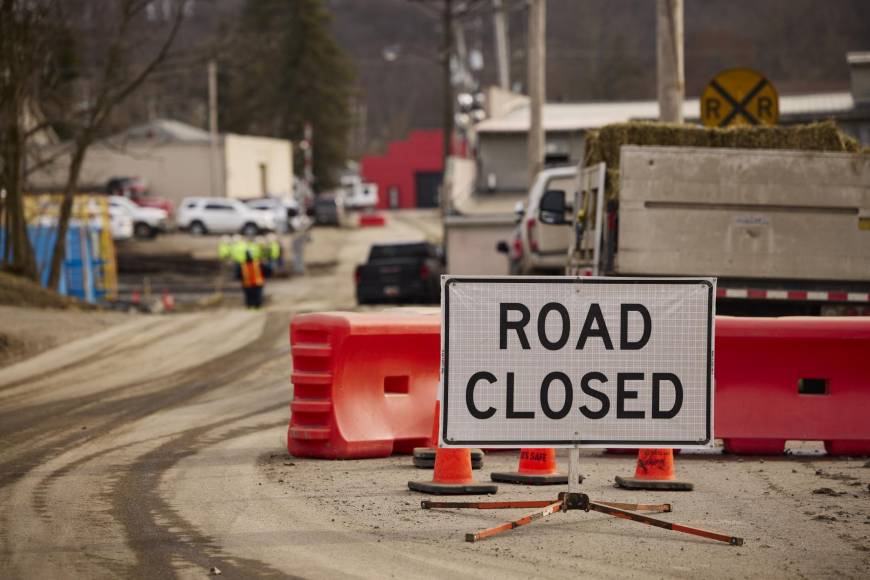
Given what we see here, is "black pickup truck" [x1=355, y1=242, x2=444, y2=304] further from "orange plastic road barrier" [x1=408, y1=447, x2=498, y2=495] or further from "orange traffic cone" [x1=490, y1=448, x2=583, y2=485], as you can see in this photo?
"orange plastic road barrier" [x1=408, y1=447, x2=498, y2=495]

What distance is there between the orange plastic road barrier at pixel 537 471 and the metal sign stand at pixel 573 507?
2.68 feet

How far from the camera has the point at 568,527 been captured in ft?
26.7

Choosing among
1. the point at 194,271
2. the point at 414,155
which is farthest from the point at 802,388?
the point at 414,155

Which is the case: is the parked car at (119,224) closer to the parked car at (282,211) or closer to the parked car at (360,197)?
the parked car at (282,211)

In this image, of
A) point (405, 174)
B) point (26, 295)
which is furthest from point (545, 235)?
point (405, 174)

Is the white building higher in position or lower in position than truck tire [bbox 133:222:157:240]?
higher

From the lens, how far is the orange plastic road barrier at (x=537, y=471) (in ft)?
31.1

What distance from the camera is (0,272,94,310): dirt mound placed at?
26.3 meters

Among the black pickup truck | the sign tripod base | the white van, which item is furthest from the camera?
the black pickup truck

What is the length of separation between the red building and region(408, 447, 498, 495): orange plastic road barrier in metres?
111

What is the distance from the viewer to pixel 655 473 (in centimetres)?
931

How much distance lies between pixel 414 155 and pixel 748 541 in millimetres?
113852

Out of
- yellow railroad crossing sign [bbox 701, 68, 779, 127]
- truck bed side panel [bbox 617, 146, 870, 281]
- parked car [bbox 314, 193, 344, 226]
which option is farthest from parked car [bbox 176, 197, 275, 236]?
truck bed side panel [bbox 617, 146, 870, 281]

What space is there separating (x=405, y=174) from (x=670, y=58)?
335 feet
